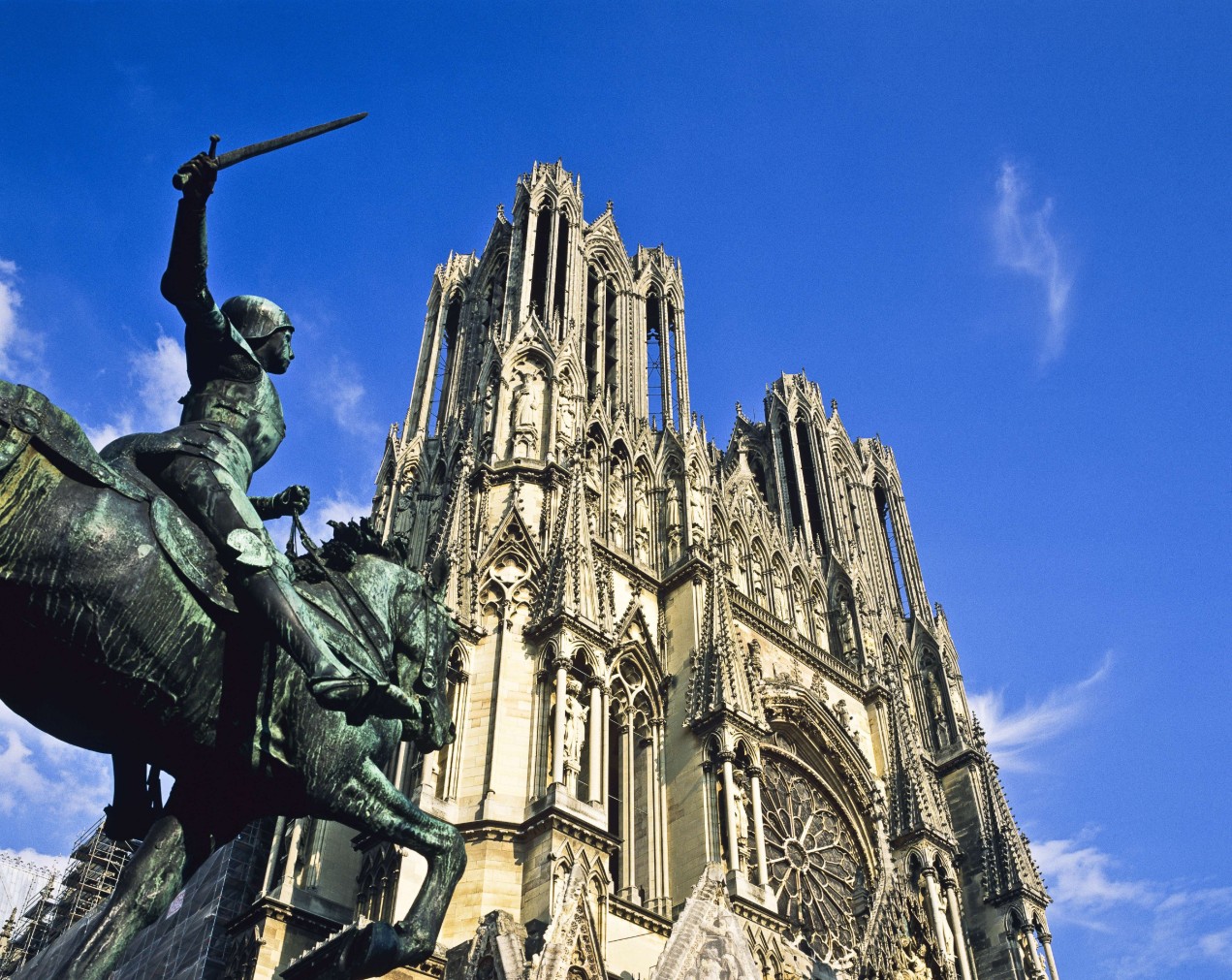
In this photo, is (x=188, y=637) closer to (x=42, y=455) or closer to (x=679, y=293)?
(x=42, y=455)

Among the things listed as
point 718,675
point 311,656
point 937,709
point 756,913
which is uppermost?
point 937,709

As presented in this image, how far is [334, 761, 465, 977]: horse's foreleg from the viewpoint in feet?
14.3

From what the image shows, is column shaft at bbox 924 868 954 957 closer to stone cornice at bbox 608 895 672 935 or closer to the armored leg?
stone cornice at bbox 608 895 672 935

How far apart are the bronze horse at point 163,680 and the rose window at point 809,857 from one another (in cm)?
1553

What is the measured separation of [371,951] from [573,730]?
37.0 ft

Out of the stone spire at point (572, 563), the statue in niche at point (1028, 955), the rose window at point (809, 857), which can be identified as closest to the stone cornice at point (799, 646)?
the rose window at point (809, 857)

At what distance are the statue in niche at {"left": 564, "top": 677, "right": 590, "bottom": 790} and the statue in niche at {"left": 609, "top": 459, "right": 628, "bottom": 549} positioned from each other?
5.06 metres

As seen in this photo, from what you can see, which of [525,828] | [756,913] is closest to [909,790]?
[756,913]

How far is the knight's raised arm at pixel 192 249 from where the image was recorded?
176 inches

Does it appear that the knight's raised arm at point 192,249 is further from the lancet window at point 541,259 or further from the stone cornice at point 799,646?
the lancet window at point 541,259

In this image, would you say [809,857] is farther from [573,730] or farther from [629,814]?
[573,730]

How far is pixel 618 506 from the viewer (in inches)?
851

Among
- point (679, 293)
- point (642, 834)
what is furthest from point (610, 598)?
point (679, 293)

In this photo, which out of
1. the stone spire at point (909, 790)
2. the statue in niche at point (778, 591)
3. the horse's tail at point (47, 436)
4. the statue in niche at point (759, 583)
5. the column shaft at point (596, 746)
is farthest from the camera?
the statue in niche at point (778, 591)
